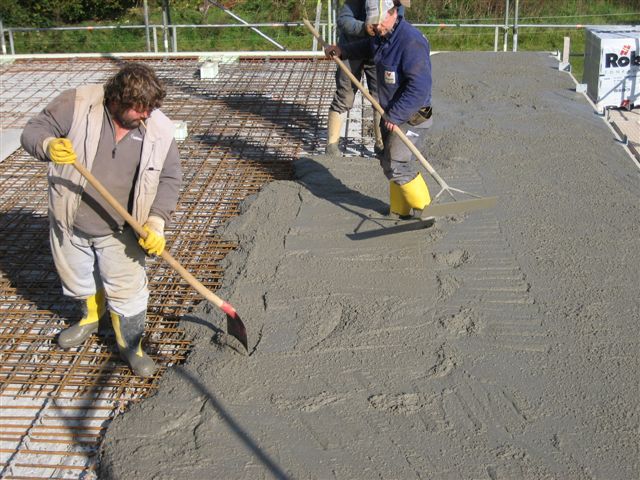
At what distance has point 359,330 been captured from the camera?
3.66 meters

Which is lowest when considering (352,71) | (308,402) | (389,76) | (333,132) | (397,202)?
(308,402)

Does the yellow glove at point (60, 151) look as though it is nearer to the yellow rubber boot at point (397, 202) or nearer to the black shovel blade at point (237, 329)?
the black shovel blade at point (237, 329)

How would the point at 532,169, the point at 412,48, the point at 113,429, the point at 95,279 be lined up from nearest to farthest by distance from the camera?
the point at 113,429 < the point at 95,279 < the point at 412,48 < the point at 532,169

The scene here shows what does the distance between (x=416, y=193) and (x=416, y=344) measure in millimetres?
1350

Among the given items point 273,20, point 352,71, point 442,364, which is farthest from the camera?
point 273,20

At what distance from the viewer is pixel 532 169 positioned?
5559mm

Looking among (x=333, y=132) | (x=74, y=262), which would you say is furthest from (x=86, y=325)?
(x=333, y=132)

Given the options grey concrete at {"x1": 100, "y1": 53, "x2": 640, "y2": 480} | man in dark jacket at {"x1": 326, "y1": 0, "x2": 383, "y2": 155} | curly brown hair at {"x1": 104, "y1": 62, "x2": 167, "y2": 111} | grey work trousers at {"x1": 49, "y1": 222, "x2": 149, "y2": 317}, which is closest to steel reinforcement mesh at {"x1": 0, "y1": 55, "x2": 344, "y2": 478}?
grey concrete at {"x1": 100, "y1": 53, "x2": 640, "y2": 480}

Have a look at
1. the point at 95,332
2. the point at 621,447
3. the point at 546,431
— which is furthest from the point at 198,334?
the point at 621,447

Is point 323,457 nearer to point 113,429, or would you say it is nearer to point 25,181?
point 113,429

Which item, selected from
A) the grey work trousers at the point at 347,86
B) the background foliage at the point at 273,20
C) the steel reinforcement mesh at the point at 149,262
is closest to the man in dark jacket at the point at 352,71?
the grey work trousers at the point at 347,86

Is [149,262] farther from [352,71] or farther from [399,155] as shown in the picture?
[352,71]

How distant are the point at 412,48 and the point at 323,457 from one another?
2499 millimetres

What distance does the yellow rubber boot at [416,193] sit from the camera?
461 centimetres
